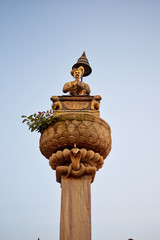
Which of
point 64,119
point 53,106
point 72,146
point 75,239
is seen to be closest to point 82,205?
point 75,239

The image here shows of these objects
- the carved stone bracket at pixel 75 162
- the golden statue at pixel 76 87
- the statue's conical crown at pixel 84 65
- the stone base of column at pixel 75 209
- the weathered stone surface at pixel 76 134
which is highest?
the statue's conical crown at pixel 84 65

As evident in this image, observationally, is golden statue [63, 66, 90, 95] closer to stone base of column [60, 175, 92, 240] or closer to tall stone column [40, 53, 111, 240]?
tall stone column [40, 53, 111, 240]

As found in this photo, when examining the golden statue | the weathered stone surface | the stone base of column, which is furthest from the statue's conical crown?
the stone base of column

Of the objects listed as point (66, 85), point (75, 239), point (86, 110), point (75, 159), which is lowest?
point (75, 239)

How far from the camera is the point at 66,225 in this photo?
5082mm

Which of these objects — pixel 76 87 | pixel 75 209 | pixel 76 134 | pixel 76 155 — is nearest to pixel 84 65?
pixel 76 87

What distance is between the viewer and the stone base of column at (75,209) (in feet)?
16.4

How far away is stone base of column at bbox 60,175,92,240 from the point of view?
5.00m

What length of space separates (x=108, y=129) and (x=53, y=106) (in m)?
1.39

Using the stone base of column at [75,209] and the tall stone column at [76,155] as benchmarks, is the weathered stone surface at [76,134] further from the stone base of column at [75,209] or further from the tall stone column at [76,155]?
the stone base of column at [75,209]

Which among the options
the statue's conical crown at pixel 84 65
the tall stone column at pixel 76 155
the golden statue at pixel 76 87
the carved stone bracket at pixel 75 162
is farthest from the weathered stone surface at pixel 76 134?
the statue's conical crown at pixel 84 65

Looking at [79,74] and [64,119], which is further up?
[79,74]

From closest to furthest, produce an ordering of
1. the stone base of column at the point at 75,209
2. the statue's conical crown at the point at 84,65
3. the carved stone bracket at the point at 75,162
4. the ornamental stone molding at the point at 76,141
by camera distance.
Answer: the stone base of column at the point at 75,209 → the carved stone bracket at the point at 75,162 → the ornamental stone molding at the point at 76,141 → the statue's conical crown at the point at 84,65

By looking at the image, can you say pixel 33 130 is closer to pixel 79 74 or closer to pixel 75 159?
pixel 75 159
